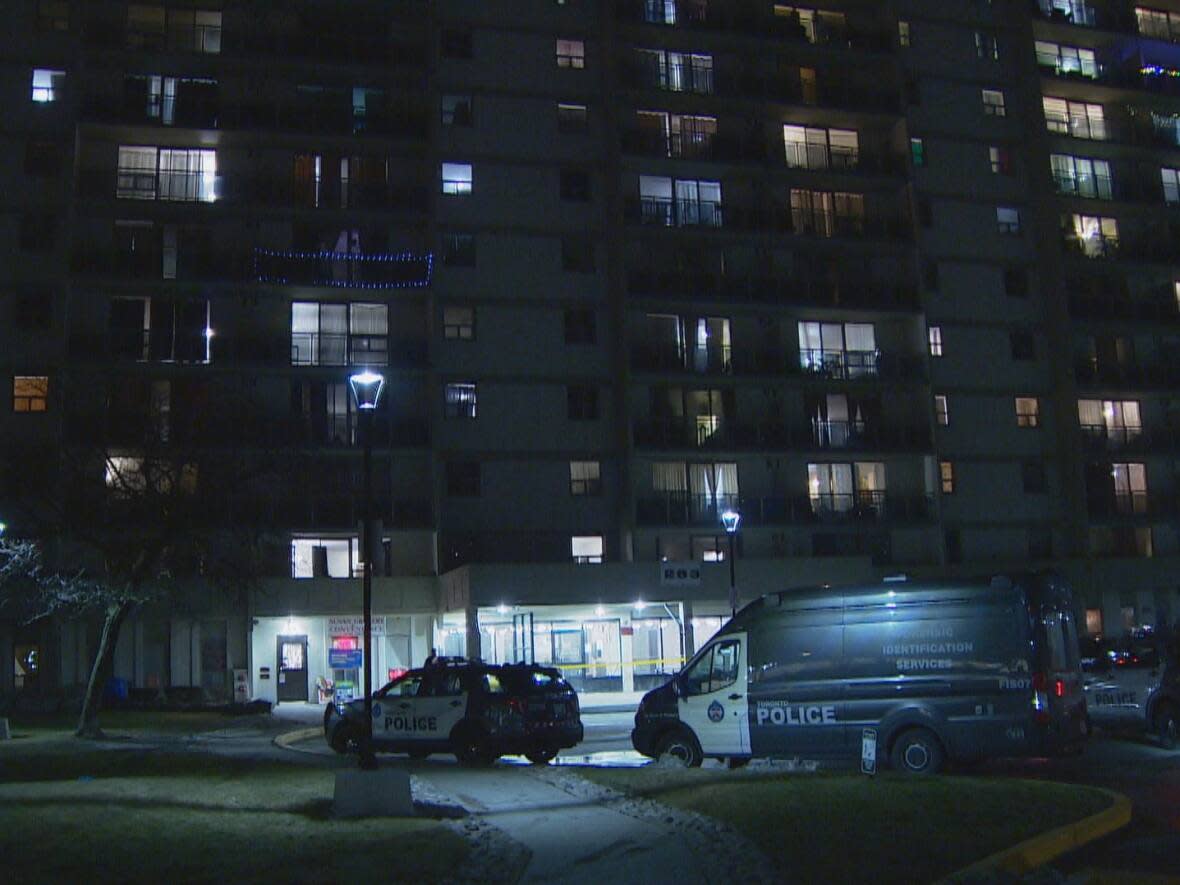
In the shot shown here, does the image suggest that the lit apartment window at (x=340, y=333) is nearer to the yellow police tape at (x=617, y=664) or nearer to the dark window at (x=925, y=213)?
the yellow police tape at (x=617, y=664)

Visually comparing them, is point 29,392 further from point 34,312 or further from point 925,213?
point 925,213

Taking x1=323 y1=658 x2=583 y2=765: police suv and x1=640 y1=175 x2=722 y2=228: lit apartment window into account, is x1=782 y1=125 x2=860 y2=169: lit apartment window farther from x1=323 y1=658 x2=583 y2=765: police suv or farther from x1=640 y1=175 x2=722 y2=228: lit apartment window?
x1=323 y1=658 x2=583 y2=765: police suv

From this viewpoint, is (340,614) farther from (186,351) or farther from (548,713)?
(548,713)

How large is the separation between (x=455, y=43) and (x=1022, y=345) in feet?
92.8

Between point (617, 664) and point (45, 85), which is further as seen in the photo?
point (45, 85)

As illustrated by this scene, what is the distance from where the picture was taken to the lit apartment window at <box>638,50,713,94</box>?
53.2 metres

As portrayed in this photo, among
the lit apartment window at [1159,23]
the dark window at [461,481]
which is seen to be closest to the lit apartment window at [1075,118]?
the lit apartment window at [1159,23]

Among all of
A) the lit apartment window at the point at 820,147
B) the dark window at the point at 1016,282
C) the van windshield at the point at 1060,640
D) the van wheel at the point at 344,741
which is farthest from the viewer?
the dark window at the point at 1016,282

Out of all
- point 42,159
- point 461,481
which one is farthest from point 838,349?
point 42,159

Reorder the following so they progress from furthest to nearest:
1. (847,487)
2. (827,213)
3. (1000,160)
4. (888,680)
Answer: (1000,160) < (827,213) < (847,487) < (888,680)

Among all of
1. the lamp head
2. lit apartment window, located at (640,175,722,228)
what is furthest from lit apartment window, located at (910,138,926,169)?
the lamp head

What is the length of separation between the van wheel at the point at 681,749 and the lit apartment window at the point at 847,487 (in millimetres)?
31315

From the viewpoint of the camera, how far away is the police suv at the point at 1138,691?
23.5m

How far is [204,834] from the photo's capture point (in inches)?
533
